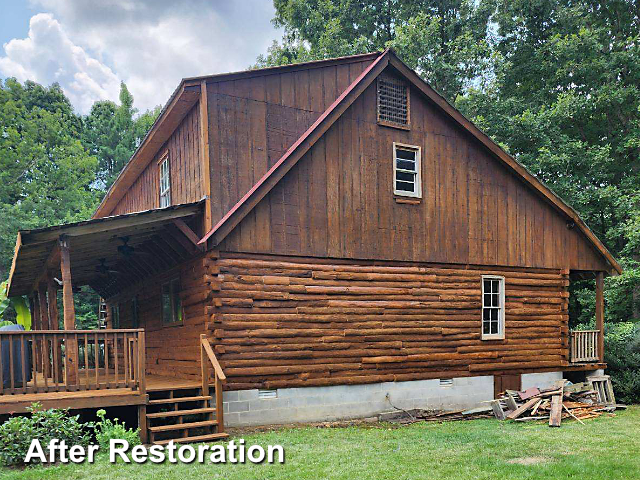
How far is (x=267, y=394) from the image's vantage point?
12016mm

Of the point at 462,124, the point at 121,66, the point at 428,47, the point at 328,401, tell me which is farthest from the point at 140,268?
the point at 121,66

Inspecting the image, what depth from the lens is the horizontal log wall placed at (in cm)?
1185

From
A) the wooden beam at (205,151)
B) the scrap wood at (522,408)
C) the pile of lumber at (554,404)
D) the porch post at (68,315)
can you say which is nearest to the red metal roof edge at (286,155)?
the wooden beam at (205,151)

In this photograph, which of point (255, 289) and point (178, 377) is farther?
point (178, 377)

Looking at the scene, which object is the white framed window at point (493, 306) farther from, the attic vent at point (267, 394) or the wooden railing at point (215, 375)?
the wooden railing at point (215, 375)

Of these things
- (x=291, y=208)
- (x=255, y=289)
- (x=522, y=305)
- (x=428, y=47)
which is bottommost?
(x=522, y=305)

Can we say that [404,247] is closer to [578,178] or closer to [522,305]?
[522,305]

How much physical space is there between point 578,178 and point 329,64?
612 inches

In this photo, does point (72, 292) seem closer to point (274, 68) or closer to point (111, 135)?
point (274, 68)

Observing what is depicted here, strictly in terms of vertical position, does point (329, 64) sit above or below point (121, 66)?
below

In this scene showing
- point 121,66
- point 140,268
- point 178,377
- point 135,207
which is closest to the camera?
point 178,377

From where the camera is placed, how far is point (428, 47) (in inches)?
1090

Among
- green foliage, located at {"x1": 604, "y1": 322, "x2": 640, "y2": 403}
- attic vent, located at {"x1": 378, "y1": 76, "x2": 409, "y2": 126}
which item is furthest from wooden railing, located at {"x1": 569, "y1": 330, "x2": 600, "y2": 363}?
attic vent, located at {"x1": 378, "y1": 76, "x2": 409, "y2": 126}

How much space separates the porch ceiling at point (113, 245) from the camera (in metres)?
10.3
